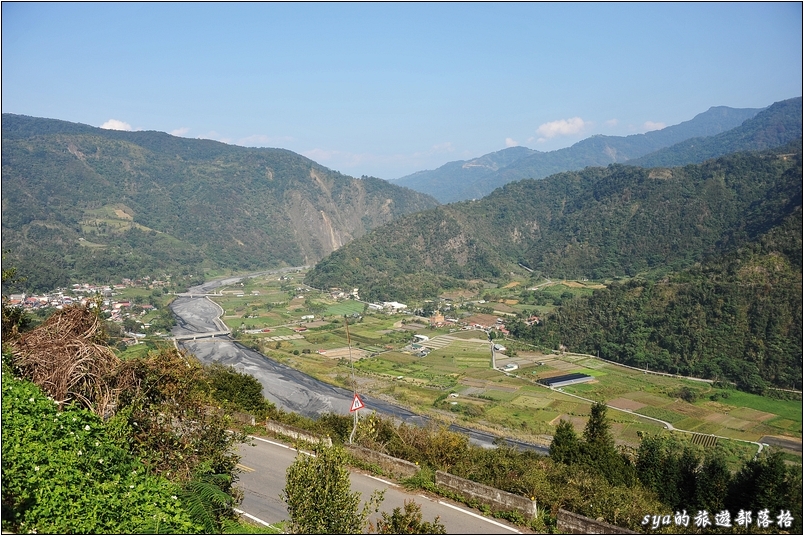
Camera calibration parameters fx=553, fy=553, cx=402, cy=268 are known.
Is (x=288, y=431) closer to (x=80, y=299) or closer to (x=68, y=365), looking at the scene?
(x=68, y=365)

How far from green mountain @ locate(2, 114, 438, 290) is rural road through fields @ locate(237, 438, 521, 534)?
273 ft

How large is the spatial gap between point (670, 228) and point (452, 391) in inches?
2730

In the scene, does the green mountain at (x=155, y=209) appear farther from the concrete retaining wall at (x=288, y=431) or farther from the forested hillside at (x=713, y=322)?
the concrete retaining wall at (x=288, y=431)

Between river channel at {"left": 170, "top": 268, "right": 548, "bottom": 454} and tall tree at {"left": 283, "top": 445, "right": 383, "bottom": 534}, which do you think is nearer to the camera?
tall tree at {"left": 283, "top": 445, "right": 383, "bottom": 534}

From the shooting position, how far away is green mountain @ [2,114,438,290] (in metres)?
108

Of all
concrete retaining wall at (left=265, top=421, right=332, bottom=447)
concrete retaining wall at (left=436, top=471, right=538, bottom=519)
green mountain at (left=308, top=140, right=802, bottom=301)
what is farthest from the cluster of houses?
concrete retaining wall at (left=436, top=471, right=538, bottom=519)

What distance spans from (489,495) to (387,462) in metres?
2.59

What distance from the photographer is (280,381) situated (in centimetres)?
4641

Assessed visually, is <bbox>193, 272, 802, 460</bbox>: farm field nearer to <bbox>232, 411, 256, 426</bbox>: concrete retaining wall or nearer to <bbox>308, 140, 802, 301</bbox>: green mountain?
<bbox>232, 411, 256, 426</bbox>: concrete retaining wall

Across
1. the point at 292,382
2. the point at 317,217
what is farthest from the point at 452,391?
the point at 317,217

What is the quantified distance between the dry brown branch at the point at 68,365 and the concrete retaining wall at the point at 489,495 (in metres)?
5.96

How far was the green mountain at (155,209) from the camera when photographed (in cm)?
10806

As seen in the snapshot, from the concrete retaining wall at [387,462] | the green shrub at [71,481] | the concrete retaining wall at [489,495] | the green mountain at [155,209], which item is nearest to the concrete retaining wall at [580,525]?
the concrete retaining wall at [489,495]

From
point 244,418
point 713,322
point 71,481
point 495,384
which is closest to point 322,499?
point 71,481
